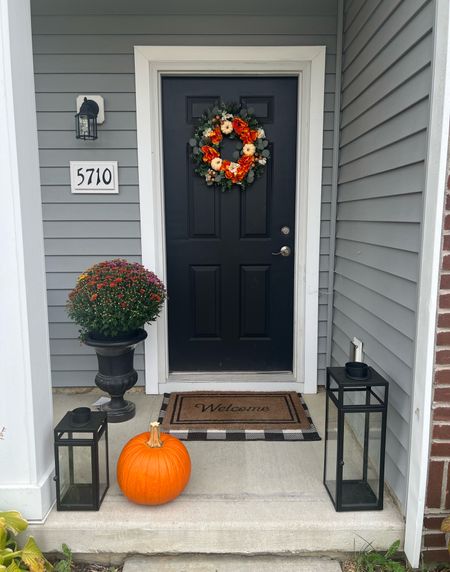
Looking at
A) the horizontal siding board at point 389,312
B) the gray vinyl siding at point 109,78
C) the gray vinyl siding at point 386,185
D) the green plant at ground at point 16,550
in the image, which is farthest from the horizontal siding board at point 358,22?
the green plant at ground at point 16,550

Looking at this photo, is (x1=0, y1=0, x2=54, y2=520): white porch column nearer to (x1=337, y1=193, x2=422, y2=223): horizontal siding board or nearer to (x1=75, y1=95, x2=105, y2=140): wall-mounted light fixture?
(x1=75, y1=95, x2=105, y2=140): wall-mounted light fixture

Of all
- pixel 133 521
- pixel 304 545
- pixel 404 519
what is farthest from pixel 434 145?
pixel 133 521

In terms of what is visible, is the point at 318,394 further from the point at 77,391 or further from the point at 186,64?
the point at 186,64

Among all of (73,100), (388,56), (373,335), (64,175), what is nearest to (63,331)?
(64,175)

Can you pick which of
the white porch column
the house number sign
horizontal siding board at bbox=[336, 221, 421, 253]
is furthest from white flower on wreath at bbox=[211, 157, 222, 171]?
the white porch column

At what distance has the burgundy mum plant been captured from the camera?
97.6 inches

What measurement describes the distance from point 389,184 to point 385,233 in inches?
8.1

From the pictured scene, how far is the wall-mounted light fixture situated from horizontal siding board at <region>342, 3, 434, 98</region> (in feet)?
4.62

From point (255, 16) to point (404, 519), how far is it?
2629 mm

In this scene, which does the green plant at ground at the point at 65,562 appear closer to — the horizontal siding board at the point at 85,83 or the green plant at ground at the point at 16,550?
the green plant at ground at the point at 16,550

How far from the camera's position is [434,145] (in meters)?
1.58

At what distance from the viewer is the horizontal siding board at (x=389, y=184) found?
5.78 ft

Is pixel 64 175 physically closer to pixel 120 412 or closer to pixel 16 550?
pixel 120 412

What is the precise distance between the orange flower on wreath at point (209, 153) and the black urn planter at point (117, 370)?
3.57ft
